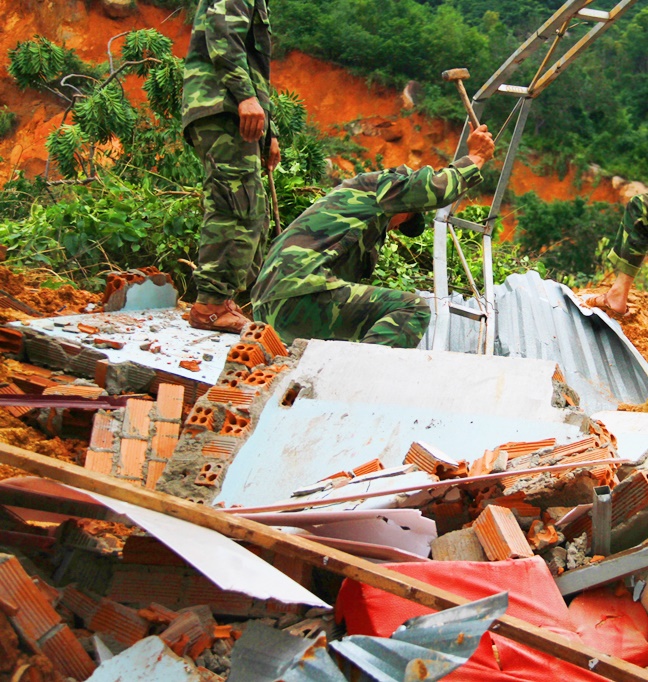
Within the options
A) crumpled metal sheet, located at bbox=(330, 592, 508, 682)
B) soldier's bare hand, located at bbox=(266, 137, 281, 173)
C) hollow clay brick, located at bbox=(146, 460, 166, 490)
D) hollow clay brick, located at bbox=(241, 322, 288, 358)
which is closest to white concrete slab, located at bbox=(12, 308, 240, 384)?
hollow clay brick, located at bbox=(146, 460, 166, 490)

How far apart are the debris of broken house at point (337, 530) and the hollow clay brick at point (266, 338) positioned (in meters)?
0.01

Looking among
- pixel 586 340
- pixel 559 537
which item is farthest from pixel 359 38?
pixel 559 537

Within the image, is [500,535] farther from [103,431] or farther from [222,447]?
[103,431]

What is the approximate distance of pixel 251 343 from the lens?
3.36m

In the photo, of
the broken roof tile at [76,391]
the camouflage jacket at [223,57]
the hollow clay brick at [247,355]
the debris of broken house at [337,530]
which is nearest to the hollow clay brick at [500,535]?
the debris of broken house at [337,530]

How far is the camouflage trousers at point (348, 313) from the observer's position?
4164 mm

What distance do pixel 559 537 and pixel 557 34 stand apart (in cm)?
302

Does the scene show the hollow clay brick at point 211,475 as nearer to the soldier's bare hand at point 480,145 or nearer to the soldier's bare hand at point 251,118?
the soldier's bare hand at point 251,118

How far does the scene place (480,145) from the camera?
4.68 metres

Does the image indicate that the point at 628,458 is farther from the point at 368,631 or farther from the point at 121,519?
the point at 121,519

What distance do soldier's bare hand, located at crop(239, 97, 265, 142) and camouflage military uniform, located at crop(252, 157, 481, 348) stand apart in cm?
48

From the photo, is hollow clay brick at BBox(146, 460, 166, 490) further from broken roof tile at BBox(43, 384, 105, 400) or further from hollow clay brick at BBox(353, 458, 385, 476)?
hollow clay brick at BBox(353, 458, 385, 476)

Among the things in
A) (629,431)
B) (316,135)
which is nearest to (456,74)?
(629,431)

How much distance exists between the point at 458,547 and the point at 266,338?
1.27 m
